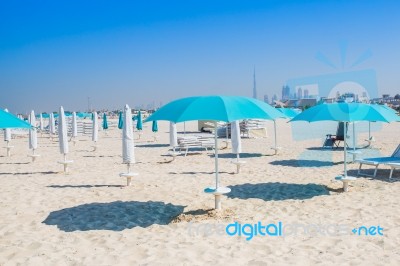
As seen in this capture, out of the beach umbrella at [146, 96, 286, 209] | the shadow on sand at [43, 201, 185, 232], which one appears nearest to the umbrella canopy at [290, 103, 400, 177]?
the beach umbrella at [146, 96, 286, 209]

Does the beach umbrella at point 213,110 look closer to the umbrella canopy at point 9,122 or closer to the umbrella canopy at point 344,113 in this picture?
the umbrella canopy at point 344,113

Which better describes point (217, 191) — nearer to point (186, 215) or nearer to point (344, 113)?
point (186, 215)

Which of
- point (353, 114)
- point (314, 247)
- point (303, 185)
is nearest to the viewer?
point (314, 247)

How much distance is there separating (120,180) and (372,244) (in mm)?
6298

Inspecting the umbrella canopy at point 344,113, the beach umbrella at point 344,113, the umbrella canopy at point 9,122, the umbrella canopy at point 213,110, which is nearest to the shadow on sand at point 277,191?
the beach umbrella at point 344,113

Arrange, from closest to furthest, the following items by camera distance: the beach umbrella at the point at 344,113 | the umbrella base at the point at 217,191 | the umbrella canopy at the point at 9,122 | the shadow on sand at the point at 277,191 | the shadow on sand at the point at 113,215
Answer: the shadow on sand at the point at 113,215 < the umbrella base at the point at 217,191 < the umbrella canopy at the point at 9,122 < the shadow on sand at the point at 277,191 < the beach umbrella at the point at 344,113

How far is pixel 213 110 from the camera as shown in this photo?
218 inches

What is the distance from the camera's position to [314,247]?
16.0ft

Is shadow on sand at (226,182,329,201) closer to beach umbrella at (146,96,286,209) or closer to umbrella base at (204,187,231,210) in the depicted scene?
umbrella base at (204,187,231,210)

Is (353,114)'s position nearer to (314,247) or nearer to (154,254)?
(314,247)

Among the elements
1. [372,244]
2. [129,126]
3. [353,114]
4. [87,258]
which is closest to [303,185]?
[353,114]

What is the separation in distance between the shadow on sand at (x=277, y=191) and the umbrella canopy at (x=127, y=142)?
7.97ft

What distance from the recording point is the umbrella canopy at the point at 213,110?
5445 millimetres

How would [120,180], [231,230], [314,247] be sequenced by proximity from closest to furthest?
[314,247] < [231,230] < [120,180]
